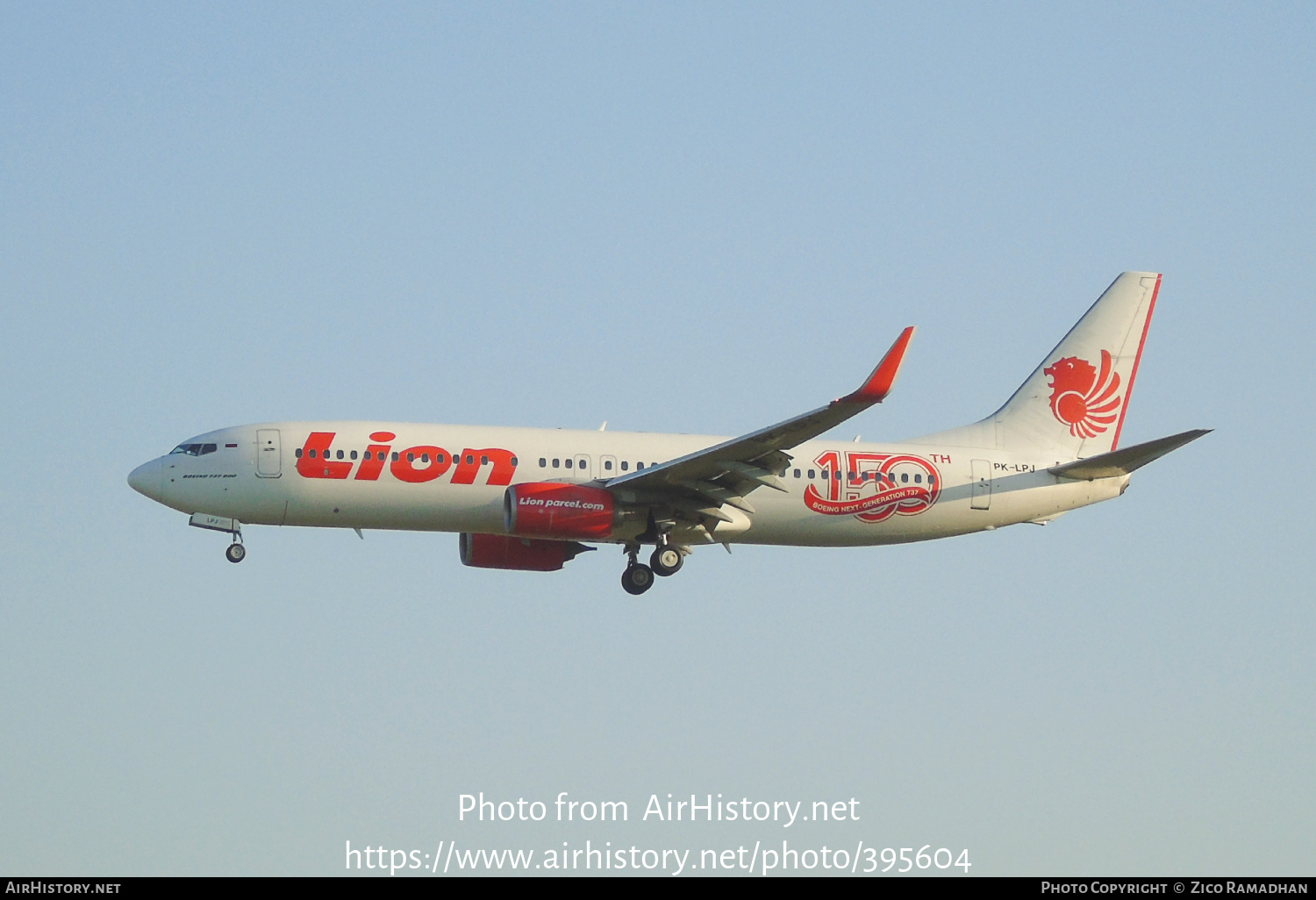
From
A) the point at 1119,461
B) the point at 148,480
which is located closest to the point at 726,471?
the point at 1119,461

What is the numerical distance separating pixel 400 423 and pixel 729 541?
9.21 meters

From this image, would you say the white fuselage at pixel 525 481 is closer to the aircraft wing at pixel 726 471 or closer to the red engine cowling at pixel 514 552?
the aircraft wing at pixel 726 471

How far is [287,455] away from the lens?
45594 mm

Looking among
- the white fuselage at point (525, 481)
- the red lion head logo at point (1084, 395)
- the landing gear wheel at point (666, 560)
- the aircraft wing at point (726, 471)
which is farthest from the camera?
the red lion head logo at point (1084, 395)

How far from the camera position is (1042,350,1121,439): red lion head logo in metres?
52.4

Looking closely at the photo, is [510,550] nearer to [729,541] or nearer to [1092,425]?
[729,541]

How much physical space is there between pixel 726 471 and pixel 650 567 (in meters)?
4.01

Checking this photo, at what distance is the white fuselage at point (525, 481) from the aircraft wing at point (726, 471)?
0.69m

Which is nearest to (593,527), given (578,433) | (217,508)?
(578,433)

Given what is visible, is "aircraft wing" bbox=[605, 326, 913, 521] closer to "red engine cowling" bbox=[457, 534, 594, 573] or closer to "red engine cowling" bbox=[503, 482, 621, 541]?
"red engine cowling" bbox=[503, 482, 621, 541]

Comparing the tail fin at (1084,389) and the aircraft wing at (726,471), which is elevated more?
the tail fin at (1084,389)

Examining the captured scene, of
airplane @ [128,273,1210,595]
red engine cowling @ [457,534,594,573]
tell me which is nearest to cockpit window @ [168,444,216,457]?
airplane @ [128,273,1210,595]

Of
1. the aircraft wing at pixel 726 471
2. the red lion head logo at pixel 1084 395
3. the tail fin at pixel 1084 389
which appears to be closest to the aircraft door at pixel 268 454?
the aircraft wing at pixel 726 471

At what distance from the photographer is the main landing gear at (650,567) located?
47.3m
